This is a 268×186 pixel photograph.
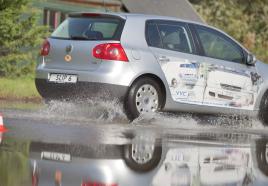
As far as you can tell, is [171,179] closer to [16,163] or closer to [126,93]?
[16,163]

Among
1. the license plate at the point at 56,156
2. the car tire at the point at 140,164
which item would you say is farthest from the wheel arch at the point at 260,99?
the license plate at the point at 56,156

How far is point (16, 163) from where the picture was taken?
7.86 metres

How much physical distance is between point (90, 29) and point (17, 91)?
18.4ft

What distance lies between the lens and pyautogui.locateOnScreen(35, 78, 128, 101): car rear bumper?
12.6 metres

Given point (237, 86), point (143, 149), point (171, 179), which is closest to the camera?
point (171, 179)

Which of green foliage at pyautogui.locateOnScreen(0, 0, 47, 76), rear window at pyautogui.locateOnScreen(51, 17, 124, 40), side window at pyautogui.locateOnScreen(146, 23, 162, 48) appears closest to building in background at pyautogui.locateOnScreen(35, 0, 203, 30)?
green foliage at pyautogui.locateOnScreen(0, 0, 47, 76)

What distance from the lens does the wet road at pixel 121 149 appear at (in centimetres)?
758

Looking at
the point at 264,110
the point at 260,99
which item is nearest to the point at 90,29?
the point at 260,99

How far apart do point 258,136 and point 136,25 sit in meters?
2.49

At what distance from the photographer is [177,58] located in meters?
13.4

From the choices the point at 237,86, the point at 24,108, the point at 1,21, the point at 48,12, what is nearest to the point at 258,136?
the point at 237,86

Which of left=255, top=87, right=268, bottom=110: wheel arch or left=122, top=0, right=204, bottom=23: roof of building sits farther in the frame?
left=122, top=0, right=204, bottom=23: roof of building

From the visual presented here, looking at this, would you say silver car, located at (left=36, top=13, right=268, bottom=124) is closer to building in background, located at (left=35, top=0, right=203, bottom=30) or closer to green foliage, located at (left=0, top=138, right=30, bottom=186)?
green foliage, located at (left=0, top=138, right=30, bottom=186)

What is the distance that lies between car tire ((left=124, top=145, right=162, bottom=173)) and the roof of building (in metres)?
23.3
